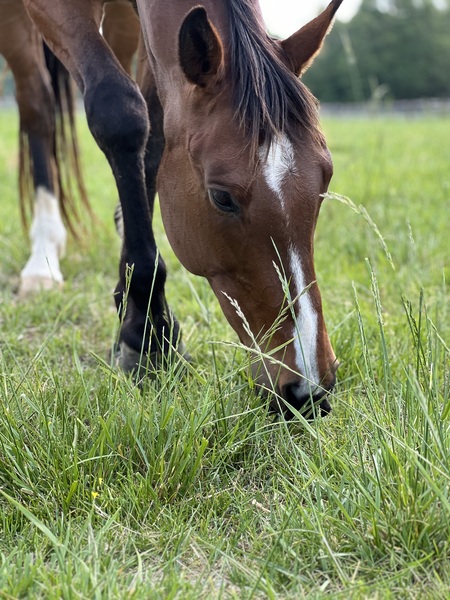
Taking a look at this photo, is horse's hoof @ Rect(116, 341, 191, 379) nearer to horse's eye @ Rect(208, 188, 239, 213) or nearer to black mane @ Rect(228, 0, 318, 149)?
horse's eye @ Rect(208, 188, 239, 213)

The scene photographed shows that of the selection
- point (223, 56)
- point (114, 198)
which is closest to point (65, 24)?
point (223, 56)

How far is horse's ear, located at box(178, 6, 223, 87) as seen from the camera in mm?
1949

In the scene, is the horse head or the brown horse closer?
the horse head

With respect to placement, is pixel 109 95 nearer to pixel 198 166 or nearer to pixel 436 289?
pixel 198 166

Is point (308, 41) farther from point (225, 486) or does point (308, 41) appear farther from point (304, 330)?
point (225, 486)

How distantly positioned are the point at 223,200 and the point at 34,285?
1.90 metres

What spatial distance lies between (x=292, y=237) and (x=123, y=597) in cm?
102

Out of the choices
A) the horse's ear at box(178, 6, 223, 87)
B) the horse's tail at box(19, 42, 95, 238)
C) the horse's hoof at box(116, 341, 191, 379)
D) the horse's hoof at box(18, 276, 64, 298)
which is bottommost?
the horse's hoof at box(18, 276, 64, 298)

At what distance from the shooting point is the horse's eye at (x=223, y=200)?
1982mm

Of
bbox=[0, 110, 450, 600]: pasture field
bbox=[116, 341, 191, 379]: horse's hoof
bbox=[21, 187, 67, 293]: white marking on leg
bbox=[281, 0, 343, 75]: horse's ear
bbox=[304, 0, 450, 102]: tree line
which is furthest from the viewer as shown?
bbox=[304, 0, 450, 102]: tree line

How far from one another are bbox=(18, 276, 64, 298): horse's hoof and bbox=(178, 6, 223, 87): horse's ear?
1.71m

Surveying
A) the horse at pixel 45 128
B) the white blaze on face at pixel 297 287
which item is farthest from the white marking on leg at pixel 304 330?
the horse at pixel 45 128

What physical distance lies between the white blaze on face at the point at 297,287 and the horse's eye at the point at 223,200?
4.9 inches

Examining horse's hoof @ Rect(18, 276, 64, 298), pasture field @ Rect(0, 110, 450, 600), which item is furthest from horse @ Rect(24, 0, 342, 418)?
horse's hoof @ Rect(18, 276, 64, 298)
